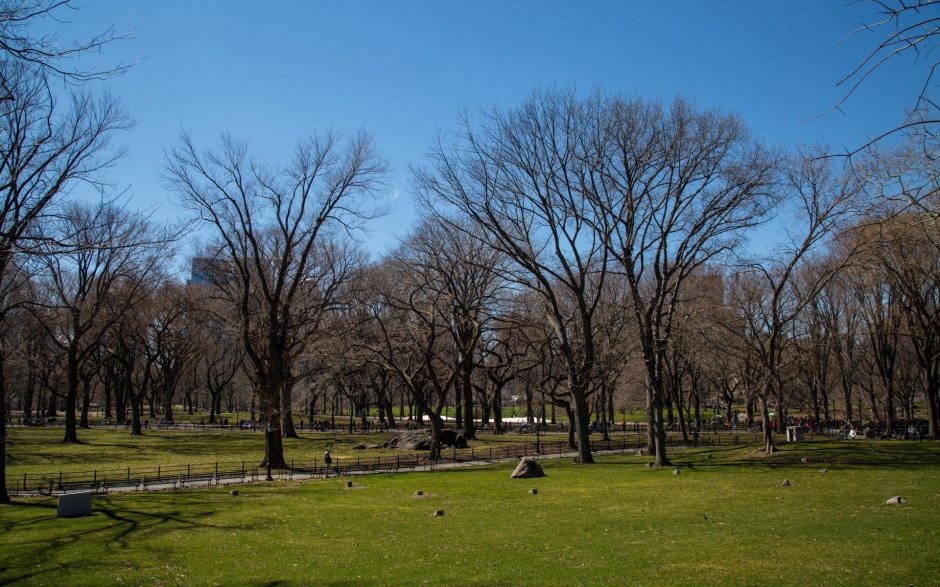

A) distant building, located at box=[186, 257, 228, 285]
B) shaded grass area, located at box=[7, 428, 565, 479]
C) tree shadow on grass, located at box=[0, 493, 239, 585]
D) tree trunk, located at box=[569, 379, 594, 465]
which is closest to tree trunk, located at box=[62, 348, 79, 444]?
shaded grass area, located at box=[7, 428, 565, 479]

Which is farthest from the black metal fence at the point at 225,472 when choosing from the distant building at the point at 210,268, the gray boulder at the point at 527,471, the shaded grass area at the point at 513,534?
the distant building at the point at 210,268

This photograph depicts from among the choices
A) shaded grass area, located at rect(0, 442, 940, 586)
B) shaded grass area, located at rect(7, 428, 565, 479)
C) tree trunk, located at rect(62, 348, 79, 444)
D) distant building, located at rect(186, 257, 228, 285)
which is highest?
distant building, located at rect(186, 257, 228, 285)

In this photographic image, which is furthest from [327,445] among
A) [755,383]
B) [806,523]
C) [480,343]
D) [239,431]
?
[806,523]

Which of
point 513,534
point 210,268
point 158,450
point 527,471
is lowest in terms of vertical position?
point 158,450

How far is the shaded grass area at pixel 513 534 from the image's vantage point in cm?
1092

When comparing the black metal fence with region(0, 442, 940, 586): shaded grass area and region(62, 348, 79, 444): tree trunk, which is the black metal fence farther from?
region(62, 348, 79, 444): tree trunk

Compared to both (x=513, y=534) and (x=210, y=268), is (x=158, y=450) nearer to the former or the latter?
Answer: (x=210, y=268)

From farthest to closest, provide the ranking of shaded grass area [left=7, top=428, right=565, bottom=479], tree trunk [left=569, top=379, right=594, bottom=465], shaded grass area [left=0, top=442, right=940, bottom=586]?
shaded grass area [left=7, top=428, right=565, bottom=479] → tree trunk [left=569, top=379, right=594, bottom=465] → shaded grass area [left=0, top=442, right=940, bottom=586]

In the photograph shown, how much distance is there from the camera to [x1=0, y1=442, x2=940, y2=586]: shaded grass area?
10.9 metres

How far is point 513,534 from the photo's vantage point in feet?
48.6

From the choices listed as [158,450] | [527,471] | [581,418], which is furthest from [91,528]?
[158,450]

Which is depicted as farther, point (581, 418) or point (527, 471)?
point (581, 418)

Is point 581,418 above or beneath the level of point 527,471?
above

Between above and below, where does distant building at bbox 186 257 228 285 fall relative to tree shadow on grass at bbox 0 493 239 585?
above
